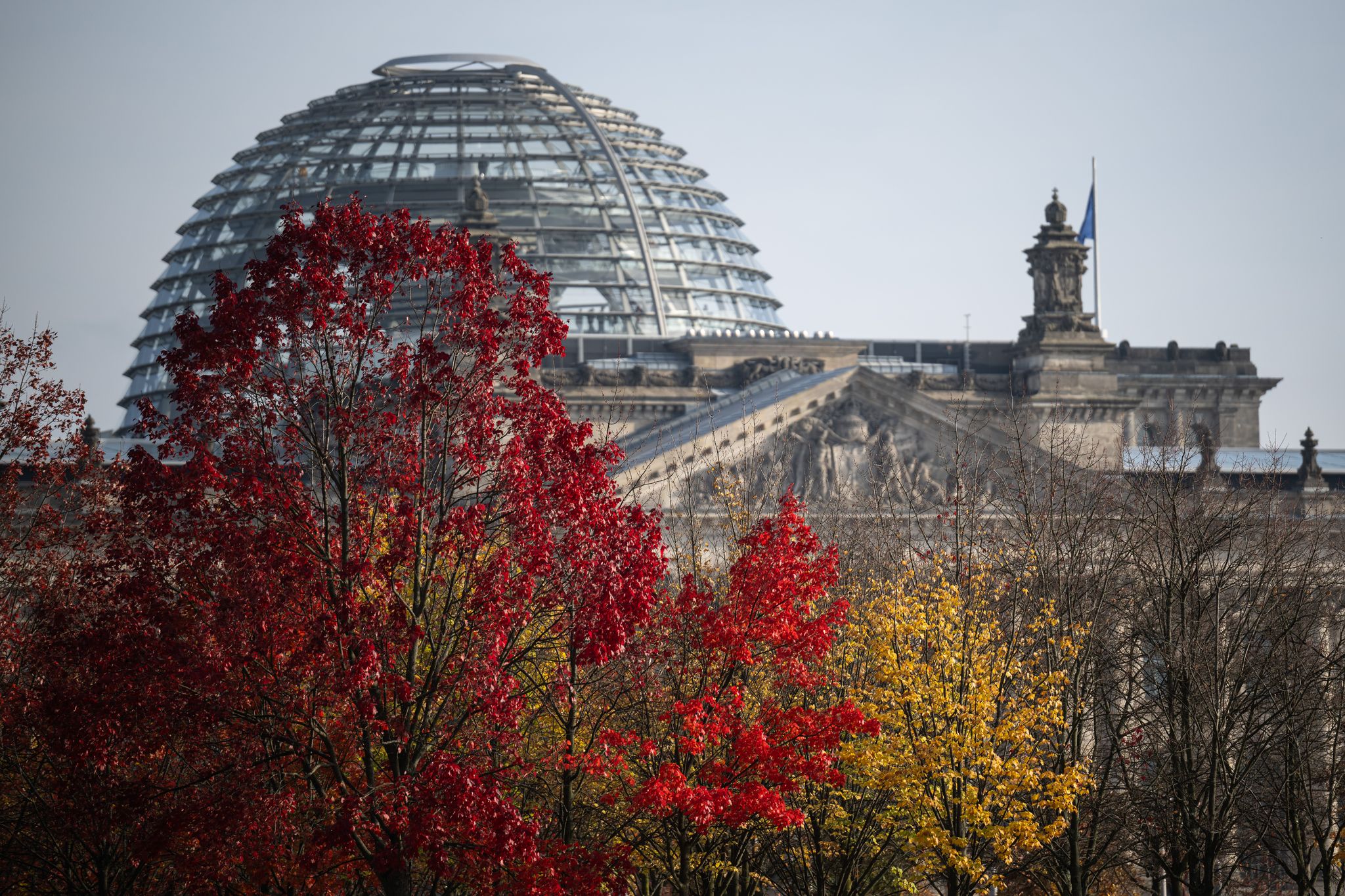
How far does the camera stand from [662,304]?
8650 centimetres

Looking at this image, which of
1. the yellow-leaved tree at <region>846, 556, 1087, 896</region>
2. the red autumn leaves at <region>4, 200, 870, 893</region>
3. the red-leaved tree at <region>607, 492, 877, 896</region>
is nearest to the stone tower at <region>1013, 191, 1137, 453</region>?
the yellow-leaved tree at <region>846, 556, 1087, 896</region>

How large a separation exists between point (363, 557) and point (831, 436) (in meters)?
38.6

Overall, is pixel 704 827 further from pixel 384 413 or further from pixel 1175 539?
pixel 1175 539

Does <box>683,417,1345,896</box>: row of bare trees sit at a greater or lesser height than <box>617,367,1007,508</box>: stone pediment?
lesser

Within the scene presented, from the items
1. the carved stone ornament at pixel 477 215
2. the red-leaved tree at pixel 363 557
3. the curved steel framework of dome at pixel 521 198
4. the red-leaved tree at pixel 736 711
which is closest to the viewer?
the red-leaved tree at pixel 363 557

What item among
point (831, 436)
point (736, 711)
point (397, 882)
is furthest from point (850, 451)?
point (397, 882)

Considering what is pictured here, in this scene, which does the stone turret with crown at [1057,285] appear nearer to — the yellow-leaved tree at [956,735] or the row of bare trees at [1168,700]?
the row of bare trees at [1168,700]

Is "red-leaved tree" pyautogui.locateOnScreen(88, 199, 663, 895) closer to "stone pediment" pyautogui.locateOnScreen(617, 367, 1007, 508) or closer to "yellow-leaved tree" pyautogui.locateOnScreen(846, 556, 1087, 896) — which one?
"yellow-leaved tree" pyautogui.locateOnScreen(846, 556, 1087, 896)

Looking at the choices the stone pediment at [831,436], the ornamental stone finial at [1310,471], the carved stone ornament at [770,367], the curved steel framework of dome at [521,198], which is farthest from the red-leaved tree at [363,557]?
the curved steel framework of dome at [521,198]

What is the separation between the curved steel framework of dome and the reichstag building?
0.12 meters

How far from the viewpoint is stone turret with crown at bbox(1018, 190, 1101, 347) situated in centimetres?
7194

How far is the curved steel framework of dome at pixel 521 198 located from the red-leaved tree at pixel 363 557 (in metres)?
60.4

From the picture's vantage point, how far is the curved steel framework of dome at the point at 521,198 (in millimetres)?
86812

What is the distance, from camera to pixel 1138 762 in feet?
125
